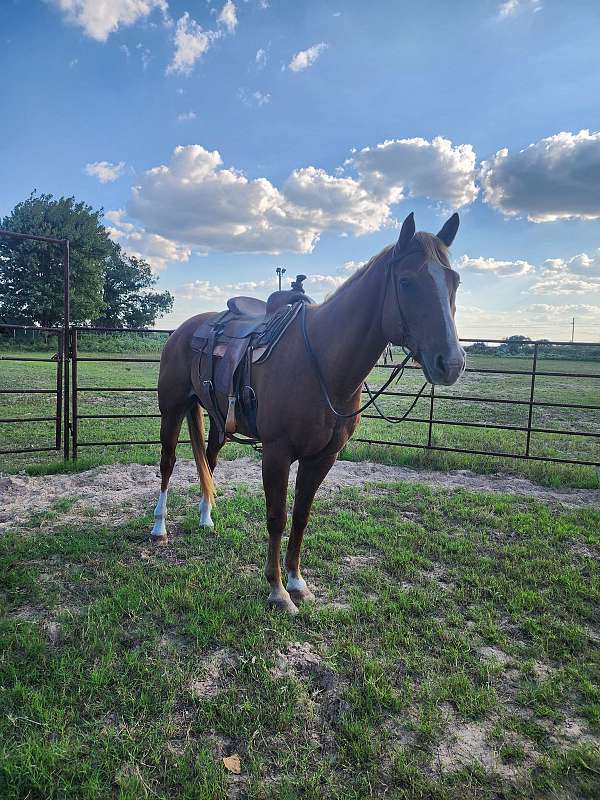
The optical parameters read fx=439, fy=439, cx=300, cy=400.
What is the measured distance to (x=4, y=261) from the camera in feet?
98.2

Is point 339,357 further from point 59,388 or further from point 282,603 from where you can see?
point 59,388

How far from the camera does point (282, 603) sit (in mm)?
2656

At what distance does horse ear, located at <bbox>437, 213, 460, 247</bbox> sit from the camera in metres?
2.21

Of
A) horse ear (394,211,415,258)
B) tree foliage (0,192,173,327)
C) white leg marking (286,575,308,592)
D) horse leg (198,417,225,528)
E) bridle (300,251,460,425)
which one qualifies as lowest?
white leg marking (286,575,308,592)

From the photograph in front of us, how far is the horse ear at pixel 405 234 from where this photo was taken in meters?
2.06

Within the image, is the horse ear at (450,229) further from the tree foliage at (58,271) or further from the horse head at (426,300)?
the tree foliage at (58,271)

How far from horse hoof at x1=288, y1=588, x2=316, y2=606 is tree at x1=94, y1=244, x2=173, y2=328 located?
44.2 metres

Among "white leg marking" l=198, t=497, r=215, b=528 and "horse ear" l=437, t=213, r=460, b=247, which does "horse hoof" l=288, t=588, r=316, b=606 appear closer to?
"white leg marking" l=198, t=497, r=215, b=528

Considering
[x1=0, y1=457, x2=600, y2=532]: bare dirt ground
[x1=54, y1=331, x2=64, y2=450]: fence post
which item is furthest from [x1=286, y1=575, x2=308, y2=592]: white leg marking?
[x1=54, y1=331, x2=64, y2=450]: fence post

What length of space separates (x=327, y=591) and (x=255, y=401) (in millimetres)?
1340

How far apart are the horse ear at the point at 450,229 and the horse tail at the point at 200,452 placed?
8.05ft

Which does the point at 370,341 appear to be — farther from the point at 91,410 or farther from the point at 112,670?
the point at 91,410

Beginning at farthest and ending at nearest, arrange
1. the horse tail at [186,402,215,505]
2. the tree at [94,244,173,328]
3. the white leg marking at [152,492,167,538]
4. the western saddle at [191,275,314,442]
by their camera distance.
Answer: the tree at [94,244,173,328] < the horse tail at [186,402,215,505] < the white leg marking at [152,492,167,538] < the western saddle at [191,275,314,442]

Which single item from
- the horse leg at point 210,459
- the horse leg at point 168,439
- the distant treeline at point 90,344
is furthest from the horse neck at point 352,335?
the distant treeline at point 90,344
